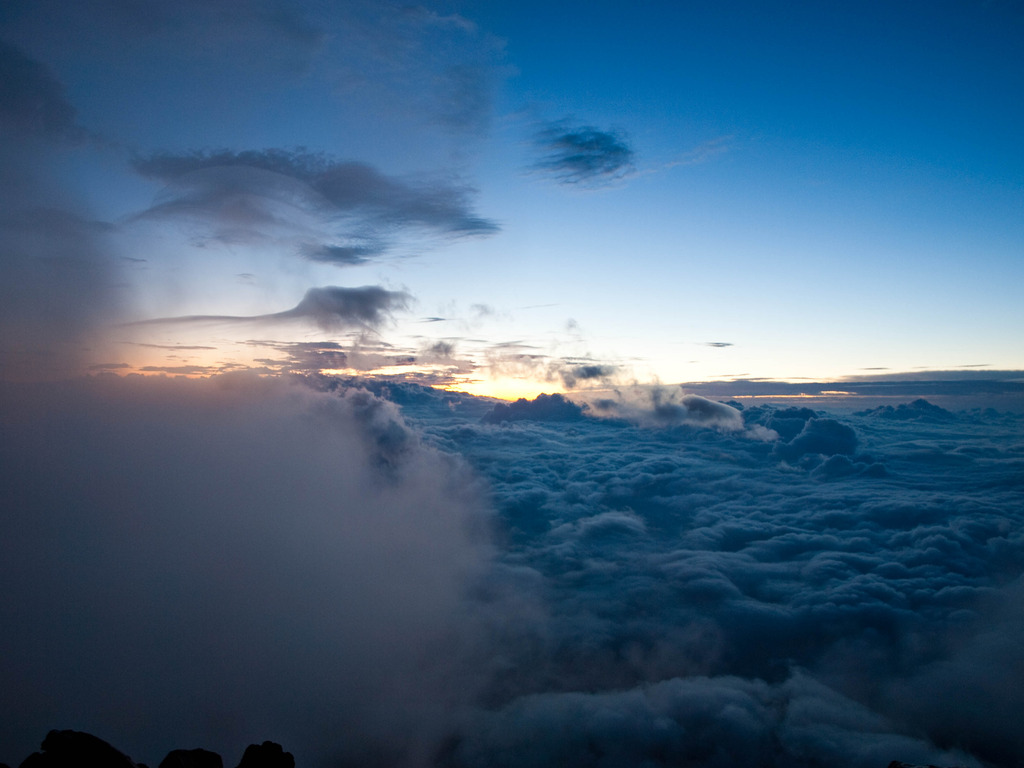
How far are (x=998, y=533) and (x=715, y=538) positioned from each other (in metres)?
67.8

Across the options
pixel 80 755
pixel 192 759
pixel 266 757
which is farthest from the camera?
pixel 266 757

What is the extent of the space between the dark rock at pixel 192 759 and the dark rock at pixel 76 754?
4.25 feet

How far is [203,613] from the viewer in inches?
4958

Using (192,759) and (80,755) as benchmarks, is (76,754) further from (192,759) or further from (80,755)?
(192,759)

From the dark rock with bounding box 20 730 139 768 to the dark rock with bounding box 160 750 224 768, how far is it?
1294 mm

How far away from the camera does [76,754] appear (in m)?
16.0

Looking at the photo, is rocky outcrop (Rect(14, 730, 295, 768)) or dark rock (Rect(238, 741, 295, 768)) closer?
rocky outcrop (Rect(14, 730, 295, 768))

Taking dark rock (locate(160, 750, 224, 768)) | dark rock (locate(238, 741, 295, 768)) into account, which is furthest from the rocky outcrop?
dark rock (locate(238, 741, 295, 768))

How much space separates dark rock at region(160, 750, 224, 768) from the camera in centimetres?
1702

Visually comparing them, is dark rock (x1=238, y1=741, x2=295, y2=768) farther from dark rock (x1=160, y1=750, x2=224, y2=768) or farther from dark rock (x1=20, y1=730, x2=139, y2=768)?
dark rock (x1=20, y1=730, x2=139, y2=768)

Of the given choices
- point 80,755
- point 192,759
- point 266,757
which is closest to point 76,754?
point 80,755

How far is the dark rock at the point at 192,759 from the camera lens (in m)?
17.0

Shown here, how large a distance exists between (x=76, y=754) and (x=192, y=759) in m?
4.41

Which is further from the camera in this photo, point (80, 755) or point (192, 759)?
point (192, 759)
